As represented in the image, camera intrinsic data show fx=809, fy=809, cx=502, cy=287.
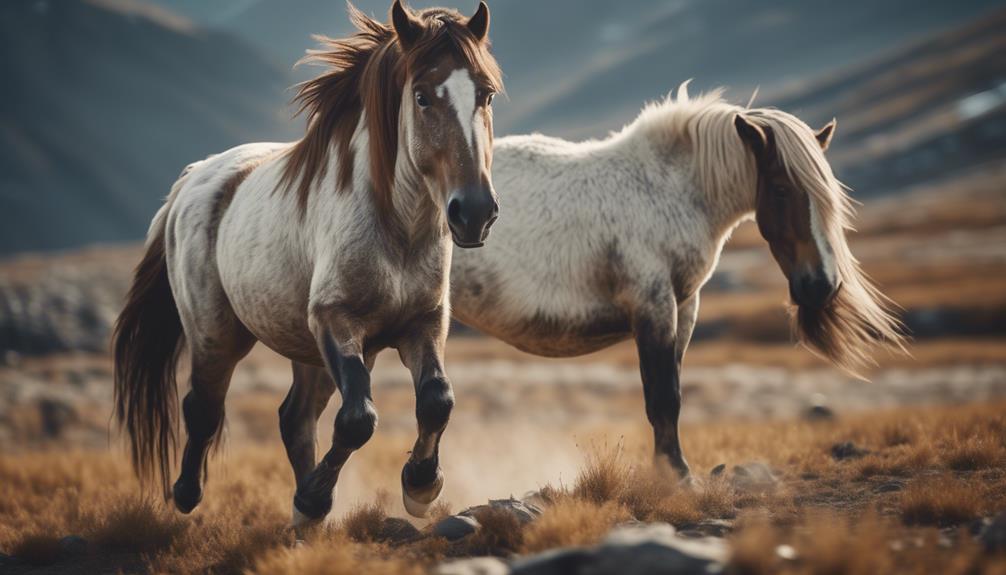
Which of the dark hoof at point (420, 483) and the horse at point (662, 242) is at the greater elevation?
the horse at point (662, 242)

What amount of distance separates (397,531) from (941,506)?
348 cm

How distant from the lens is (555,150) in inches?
307

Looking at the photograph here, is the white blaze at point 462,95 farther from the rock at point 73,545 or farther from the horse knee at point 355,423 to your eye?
the rock at point 73,545

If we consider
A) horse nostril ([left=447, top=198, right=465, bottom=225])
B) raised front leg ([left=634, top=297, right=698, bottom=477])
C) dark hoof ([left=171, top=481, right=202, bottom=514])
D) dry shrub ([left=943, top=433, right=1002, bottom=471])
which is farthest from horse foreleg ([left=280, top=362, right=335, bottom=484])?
dry shrub ([left=943, top=433, right=1002, bottom=471])

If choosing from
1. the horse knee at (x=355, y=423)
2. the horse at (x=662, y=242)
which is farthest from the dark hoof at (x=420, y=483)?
the horse at (x=662, y=242)

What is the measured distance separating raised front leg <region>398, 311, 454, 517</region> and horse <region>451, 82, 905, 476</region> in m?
1.77

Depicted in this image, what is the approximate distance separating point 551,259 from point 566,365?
24.7m

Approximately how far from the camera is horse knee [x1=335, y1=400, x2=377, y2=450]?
488 cm

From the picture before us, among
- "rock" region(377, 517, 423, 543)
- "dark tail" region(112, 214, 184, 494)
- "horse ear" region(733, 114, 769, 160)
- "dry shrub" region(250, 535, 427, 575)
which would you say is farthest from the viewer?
"dark tail" region(112, 214, 184, 494)

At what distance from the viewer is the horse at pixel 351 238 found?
4887mm

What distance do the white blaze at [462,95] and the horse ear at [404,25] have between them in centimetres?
47

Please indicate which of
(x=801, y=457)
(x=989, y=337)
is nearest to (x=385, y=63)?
(x=801, y=457)

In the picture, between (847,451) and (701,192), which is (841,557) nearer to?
(701,192)

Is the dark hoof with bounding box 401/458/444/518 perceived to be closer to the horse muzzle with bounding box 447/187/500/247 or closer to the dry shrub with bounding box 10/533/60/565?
the horse muzzle with bounding box 447/187/500/247
